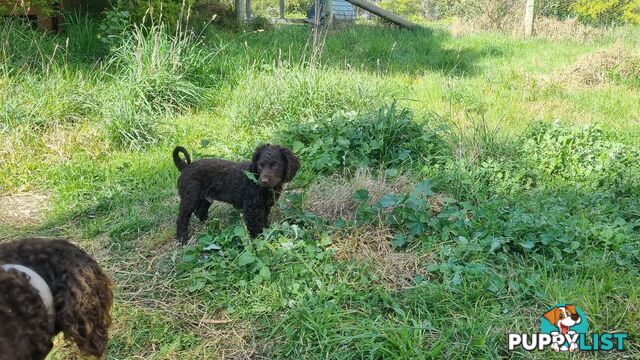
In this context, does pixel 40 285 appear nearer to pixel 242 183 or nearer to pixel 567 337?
pixel 242 183

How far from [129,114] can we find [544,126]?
13.9ft

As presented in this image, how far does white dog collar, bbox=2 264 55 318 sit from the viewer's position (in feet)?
6.03

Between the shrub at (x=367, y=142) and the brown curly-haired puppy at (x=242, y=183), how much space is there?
3.05 ft

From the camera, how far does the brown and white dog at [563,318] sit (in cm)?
268

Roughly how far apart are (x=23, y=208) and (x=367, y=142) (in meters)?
3.04

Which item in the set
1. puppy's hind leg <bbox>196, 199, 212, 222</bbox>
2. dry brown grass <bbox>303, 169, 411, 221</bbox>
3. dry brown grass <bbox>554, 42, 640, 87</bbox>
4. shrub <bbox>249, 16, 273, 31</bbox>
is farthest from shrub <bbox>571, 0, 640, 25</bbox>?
puppy's hind leg <bbox>196, 199, 212, 222</bbox>

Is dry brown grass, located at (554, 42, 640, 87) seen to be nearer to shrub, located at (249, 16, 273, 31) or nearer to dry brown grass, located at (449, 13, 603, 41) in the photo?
dry brown grass, located at (449, 13, 603, 41)

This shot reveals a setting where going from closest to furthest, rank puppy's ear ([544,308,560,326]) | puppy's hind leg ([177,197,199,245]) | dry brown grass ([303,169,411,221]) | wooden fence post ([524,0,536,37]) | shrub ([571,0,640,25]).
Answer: puppy's ear ([544,308,560,326])
puppy's hind leg ([177,197,199,245])
dry brown grass ([303,169,411,221])
wooden fence post ([524,0,536,37])
shrub ([571,0,640,25])

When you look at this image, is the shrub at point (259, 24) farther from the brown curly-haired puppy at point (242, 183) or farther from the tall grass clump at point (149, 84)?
the brown curly-haired puppy at point (242, 183)

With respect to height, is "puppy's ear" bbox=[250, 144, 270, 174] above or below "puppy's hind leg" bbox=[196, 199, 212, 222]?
above

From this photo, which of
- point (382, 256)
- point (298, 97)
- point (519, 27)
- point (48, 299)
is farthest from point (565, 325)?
point (519, 27)

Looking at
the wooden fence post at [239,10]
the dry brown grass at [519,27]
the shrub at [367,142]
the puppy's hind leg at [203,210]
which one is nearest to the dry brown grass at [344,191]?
the shrub at [367,142]

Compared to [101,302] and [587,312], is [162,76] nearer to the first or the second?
[101,302]

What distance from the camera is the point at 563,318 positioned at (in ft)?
9.09
